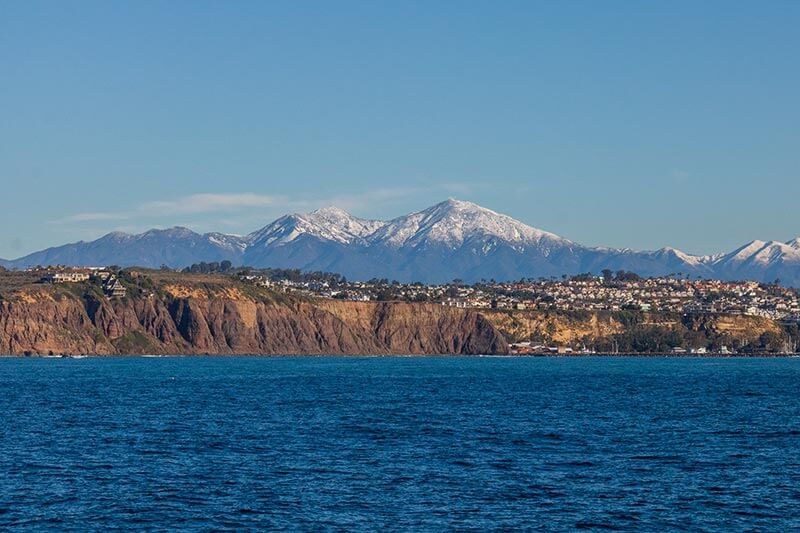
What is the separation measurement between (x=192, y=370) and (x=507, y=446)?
104193 mm

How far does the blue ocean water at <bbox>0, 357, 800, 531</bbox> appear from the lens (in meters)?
43.0

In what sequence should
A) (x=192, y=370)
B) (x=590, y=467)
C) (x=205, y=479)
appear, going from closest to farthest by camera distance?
(x=205, y=479) → (x=590, y=467) → (x=192, y=370)

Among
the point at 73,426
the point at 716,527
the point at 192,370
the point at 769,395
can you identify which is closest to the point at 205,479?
the point at 716,527

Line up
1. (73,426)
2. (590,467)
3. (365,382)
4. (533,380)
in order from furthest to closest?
(533,380)
(365,382)
(73,426)
(590,467)

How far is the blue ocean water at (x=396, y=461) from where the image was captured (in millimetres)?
43031

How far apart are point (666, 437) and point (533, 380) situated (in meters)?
71.1

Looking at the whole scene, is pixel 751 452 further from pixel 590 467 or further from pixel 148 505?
pixel 148 505

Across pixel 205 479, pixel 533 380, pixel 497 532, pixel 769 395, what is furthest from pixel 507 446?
pixel 533 380

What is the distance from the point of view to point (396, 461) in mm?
56125

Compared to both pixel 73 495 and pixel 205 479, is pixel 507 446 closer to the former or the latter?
pixel 205 479

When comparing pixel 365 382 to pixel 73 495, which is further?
pixel 365 382

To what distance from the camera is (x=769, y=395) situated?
359 feet

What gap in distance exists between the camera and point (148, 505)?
44.5 meters

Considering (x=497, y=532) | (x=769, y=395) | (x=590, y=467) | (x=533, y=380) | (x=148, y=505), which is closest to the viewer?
(x=497, y=532)
